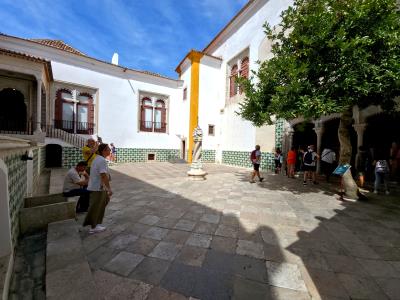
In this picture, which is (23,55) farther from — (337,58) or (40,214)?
(337,58)

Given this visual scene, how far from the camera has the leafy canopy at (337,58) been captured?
4.61 metres

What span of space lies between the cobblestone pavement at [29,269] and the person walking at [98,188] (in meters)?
0.69

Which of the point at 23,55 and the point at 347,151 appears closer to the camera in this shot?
the point at 347,151

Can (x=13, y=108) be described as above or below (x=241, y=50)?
below

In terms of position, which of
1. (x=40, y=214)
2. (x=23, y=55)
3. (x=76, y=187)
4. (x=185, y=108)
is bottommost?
(x=40, y=214)

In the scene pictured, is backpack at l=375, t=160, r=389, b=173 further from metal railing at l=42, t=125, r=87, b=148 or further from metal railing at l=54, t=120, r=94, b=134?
metal railing at l=54, t=120, r=94, b=134

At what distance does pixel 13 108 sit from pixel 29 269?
44.0 ft

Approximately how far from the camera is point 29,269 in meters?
2.61

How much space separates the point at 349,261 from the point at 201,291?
6.55 feet

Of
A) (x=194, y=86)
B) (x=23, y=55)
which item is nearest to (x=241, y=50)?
(x=194, y=86)

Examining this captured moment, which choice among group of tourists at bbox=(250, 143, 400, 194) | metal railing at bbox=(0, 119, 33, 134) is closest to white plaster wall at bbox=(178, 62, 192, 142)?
group of tourists at bbox=(250, 143, 400, 194)

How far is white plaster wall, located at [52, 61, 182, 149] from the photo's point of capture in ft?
44.2

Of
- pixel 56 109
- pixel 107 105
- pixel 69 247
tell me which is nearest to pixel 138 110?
pixel 107 105

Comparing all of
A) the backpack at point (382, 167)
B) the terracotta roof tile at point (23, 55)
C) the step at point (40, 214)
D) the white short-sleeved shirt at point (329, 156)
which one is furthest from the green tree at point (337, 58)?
the terracotta roof tile at point (23, 55)
